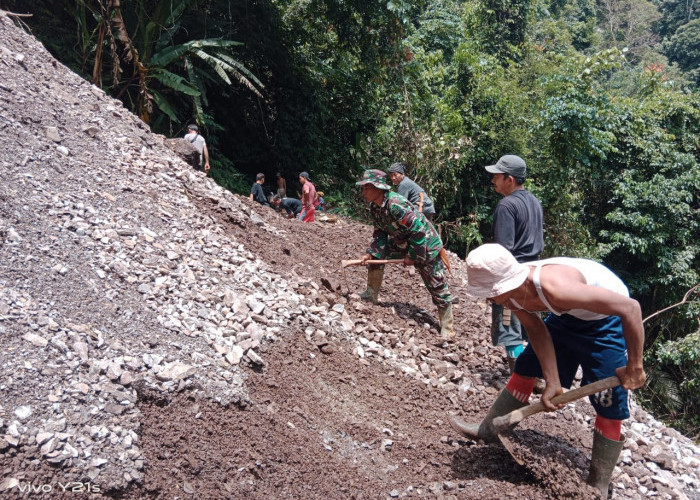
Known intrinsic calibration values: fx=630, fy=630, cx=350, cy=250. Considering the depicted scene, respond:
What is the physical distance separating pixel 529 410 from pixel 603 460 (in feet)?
1.47

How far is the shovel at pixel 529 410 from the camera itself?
321 cm

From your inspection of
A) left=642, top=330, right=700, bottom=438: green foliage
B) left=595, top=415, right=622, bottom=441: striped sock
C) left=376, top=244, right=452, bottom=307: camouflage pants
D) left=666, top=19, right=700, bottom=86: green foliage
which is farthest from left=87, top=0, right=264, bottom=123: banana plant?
left=666, top=19, right=700, bottom=86: green foliage

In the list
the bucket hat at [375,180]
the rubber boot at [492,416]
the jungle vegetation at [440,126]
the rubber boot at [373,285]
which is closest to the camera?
the rubber boot at [492,416]

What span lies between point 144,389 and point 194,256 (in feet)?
6.12

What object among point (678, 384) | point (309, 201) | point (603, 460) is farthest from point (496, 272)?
point (678, 384)

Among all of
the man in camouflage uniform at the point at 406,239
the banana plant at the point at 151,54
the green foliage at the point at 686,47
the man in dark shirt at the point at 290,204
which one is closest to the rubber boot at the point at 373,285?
the man in camouflage uniform at the point at 406,239

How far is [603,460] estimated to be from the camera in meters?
3.36

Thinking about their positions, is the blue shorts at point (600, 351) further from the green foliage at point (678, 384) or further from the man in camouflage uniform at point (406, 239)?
the green foliage at point (678, 384)

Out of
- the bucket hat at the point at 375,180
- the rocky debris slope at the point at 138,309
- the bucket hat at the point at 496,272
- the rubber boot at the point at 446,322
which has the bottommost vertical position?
the rubber boot at the point at 446,322

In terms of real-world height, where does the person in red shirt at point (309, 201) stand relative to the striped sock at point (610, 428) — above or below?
below

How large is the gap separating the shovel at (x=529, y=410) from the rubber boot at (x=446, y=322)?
221 cm

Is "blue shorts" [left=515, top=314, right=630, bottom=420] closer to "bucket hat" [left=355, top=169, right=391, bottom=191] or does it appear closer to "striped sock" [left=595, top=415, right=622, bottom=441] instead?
"striped sock" [left=595, top=415, right=622, bottom=441]

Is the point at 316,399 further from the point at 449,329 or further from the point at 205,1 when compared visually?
the point at 205,1

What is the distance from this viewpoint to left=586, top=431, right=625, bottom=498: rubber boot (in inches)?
131
